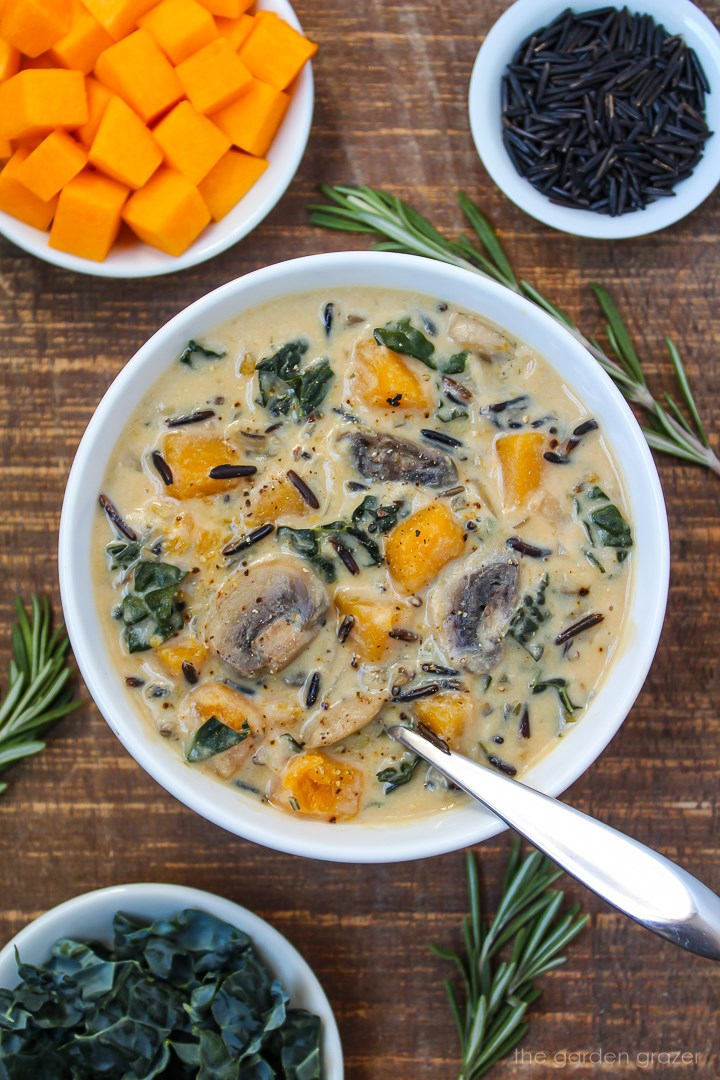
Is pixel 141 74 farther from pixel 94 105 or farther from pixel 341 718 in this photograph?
pixel 341 718

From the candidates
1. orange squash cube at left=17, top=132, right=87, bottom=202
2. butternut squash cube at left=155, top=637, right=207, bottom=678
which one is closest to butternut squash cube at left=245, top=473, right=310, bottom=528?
butternut squash cube at left=155, top=637, right=207, bottom=678

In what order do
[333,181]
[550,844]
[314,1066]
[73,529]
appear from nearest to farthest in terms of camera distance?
1. [550,844]
2. [73,529]
3. [314,1066]
4. [333,181]

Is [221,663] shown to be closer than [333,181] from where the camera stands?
Yes

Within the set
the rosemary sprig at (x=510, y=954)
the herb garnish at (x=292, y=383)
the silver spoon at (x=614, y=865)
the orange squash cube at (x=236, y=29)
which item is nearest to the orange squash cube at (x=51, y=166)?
the orange squash cube at (x=236, y=29)

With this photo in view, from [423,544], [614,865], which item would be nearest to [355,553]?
[423,544]

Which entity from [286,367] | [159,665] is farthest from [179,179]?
[159,665]

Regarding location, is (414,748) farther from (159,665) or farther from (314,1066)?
(314,1066)
